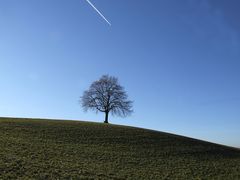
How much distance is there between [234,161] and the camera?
43.3 meters

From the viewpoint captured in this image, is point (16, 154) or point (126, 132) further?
point (126, 132)

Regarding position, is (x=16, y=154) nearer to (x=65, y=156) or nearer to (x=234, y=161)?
(x=65, y=156)

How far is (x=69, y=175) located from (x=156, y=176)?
7.99 meters

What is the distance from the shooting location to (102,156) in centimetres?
3706

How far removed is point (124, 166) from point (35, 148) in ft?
28.5

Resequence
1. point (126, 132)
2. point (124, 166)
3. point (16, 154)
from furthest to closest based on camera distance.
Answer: point (126, 132) < point (124, 166) < point (16, 154)

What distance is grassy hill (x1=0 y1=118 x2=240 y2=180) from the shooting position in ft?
93.2

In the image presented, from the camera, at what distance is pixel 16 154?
102 feet

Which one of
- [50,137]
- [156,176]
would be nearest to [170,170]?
[156,176]

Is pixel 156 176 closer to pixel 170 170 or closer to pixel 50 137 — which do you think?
pixel 170 170

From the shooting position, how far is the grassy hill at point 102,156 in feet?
93.2

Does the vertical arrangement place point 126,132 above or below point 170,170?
above

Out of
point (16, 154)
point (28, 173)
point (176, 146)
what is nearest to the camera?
point (28, 173)

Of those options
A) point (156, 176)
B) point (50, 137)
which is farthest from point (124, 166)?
point (50, 137)
